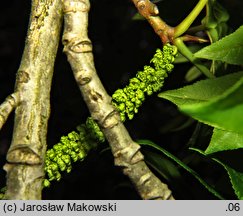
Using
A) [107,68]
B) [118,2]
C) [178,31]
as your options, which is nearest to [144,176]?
[178,31]

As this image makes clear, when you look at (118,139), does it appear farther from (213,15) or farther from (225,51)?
(213,15)

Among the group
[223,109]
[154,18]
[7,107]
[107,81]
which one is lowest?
[223,109]

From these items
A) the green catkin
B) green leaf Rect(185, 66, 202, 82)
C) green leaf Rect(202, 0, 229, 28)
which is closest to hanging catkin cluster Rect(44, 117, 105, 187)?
the green catkin

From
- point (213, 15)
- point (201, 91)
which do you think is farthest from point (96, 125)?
point (213, 15)

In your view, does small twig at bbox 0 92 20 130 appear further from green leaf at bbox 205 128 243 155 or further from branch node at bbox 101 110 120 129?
green leaf at bbox 205 128 243 155

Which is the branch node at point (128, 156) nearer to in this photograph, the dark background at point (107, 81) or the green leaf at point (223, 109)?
the green leaf at point (223, 109)

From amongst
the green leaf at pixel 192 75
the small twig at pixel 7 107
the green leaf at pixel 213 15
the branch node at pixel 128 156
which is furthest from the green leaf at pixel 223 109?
the green leaf at pixel 192 75
